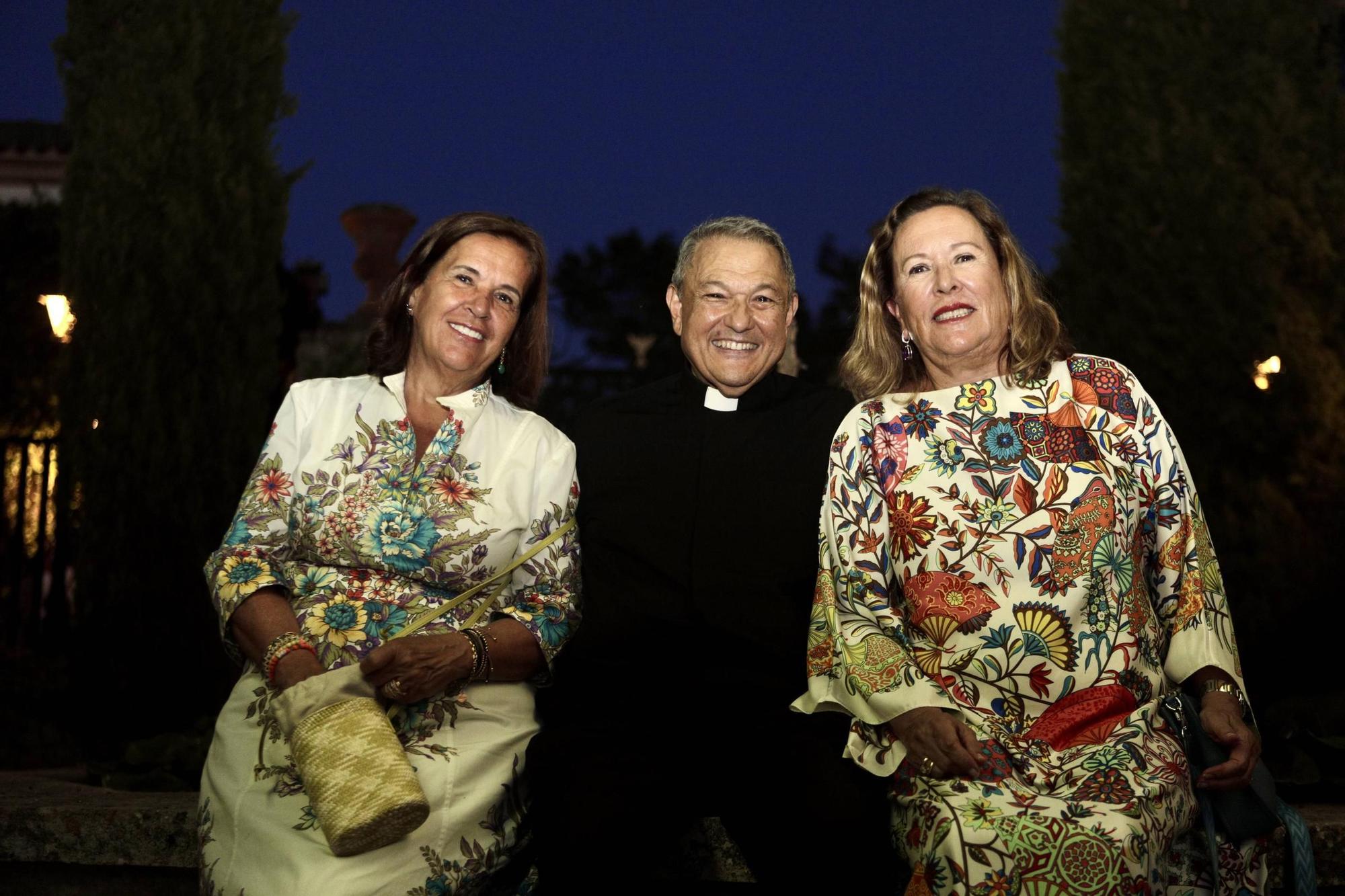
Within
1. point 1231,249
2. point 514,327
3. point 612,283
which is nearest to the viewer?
point 514,327

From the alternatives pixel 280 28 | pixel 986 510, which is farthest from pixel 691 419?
pixel 280 28

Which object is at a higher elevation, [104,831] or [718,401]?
[718,401]

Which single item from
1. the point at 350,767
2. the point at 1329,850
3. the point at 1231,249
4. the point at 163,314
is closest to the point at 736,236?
the point at 350,767

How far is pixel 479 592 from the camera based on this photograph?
2.77m

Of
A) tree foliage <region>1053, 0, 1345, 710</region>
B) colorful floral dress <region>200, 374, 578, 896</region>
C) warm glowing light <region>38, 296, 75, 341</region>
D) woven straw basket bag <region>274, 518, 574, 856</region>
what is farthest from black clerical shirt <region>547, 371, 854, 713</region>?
warm glowing light <region>38, 296, 75, 341</region>

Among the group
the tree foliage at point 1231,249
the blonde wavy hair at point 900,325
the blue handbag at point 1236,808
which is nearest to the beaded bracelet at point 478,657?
the blonde wavy hair at point 900,325

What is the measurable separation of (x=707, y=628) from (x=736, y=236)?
1.15m

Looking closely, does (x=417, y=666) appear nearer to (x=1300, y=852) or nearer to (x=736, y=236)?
(x=736, y=236)

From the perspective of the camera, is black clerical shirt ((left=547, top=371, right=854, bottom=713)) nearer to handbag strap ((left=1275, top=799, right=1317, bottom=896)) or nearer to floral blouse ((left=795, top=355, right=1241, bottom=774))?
floral blouse ((left=795, top=355, right=1241, bottom=774))

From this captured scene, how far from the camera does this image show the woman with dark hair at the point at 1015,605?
2154 millimetres

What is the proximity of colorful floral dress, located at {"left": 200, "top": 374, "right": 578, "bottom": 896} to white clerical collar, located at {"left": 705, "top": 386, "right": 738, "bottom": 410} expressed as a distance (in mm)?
425

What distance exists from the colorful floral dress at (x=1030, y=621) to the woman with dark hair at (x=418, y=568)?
778mm

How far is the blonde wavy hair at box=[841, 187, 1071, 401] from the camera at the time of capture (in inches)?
105

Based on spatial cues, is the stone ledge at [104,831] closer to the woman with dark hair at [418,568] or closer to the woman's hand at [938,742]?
the woman with dark hair at [418,568]
